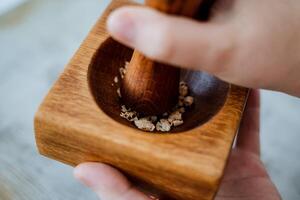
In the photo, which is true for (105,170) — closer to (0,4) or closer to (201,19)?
(201,19)

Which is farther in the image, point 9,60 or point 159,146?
point 9,60

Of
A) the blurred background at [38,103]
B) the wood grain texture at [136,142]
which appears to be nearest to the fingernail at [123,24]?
the wood grain texture at [136,142]

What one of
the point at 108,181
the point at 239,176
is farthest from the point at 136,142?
the point at 239,176

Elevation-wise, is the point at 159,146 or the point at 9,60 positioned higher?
the point at 159,146

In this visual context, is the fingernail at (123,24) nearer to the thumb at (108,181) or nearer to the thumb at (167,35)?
the thumb at (167,35)

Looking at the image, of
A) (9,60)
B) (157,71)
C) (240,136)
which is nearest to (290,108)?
(240,136)

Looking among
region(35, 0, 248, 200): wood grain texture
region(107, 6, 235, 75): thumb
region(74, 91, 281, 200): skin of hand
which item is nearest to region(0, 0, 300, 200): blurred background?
region(74, 91, 281, 200): skin of hand
